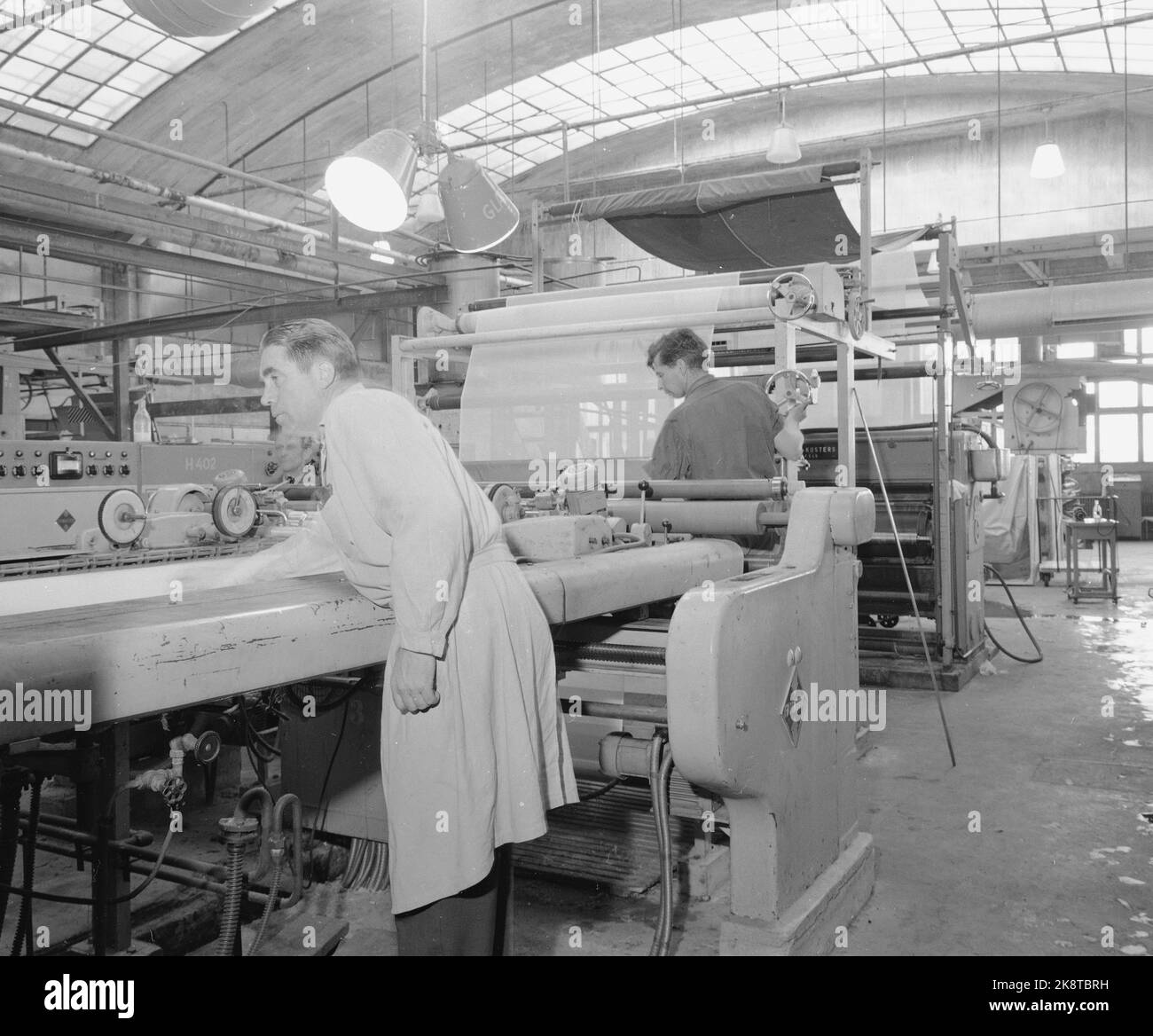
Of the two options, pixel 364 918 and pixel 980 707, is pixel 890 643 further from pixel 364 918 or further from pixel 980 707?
pixel 364 918

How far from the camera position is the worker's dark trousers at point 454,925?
1698 mm

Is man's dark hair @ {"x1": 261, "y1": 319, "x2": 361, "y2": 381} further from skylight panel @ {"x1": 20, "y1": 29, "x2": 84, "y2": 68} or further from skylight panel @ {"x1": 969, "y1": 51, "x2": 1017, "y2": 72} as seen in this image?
skylight panel @ {"x1": 969, "y1": 51, "x2": 1017, "y2": 72}

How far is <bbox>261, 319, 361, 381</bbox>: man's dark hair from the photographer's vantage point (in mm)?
1711

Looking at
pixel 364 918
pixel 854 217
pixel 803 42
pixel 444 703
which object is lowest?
pixel 364 918

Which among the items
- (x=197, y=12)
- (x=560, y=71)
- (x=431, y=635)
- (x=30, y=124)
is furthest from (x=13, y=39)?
(x=431, y=635)

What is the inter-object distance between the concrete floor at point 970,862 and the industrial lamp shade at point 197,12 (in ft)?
8.24

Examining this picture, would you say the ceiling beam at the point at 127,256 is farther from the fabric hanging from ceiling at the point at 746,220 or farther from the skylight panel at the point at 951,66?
the skylight panel at the point at 951,66

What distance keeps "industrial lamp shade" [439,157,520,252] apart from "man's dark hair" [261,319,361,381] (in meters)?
3.24

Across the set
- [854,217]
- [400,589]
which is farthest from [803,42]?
[400,589]

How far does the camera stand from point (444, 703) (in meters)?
1.61

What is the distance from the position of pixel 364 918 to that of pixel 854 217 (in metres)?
9.68

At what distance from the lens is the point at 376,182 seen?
397 cm

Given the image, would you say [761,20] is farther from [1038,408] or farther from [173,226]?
[173,226]

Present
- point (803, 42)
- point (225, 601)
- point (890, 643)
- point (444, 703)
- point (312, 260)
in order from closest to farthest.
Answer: point (225, 601), point (444, 703), point (890, 643), point (312, 260), point (803, 42)
